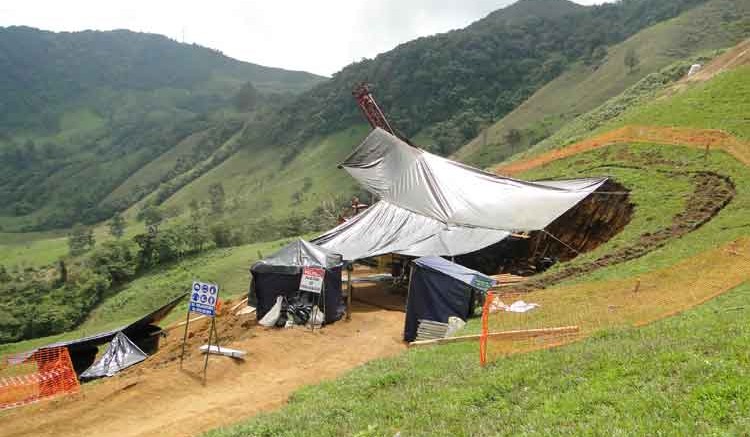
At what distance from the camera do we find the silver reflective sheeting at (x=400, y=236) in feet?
58.6

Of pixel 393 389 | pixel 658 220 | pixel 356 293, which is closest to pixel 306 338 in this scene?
pixel 356 293

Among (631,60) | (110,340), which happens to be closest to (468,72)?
(631,60)

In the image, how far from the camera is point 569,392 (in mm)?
6277

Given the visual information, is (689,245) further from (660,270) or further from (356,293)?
(356,293)

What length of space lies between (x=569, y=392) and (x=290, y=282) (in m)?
11.1

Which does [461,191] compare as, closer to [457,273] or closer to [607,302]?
[457,273]

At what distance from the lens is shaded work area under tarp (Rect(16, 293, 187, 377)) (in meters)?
15.8

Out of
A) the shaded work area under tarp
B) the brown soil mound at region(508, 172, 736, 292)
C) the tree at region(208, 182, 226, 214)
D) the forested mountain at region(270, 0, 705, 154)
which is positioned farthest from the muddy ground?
the forested mountain at region(270, 0, 705, 154)

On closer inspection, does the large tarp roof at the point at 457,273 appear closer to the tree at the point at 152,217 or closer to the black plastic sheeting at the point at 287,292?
the black plastic sheeting at the point at 287,292

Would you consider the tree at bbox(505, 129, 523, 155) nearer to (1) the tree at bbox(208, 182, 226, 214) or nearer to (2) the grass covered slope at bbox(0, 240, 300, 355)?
(2) the grass covered slope at bbox(0, 240, 300, 355)

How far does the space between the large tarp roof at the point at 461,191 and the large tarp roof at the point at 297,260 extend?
510cm

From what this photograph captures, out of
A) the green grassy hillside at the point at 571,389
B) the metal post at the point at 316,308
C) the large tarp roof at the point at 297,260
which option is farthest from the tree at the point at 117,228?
the green grassy hillside at the point at 571,389

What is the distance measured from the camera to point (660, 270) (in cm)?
1312

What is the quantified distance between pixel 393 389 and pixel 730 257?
9084 millimetres
